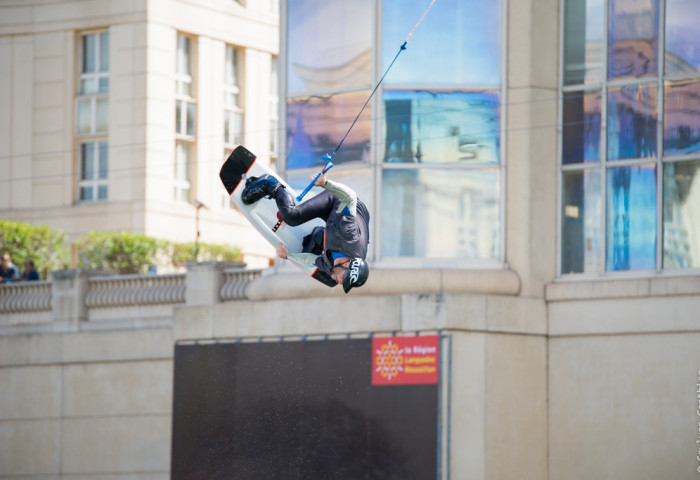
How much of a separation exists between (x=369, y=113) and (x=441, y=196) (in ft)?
6.78

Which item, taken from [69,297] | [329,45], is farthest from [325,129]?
[69,297]

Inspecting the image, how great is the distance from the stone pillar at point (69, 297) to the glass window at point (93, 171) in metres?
17.4

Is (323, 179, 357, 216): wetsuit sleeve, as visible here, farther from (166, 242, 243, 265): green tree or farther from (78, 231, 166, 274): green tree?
(166, 242, 243, 265): green tree

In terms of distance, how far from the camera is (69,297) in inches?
1223

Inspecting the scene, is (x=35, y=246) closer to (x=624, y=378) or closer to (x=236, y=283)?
(x=236, y=283)

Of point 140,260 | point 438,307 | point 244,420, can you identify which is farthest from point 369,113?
point 140,260

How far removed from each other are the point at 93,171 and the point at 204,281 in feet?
70.2

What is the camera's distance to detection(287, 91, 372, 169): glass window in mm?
25609

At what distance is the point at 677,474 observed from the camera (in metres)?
23.5

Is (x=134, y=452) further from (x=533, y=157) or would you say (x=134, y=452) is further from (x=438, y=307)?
(x=533, y=157)

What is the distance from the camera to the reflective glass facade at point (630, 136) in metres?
24.2

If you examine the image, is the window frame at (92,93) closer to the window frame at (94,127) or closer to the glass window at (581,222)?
the window frame at (94,127)

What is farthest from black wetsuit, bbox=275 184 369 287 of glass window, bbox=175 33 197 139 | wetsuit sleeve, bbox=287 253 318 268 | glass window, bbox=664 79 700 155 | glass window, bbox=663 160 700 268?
glass window, bbox=175 33 197 139

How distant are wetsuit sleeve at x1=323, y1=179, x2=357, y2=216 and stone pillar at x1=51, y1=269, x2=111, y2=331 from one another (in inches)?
619
